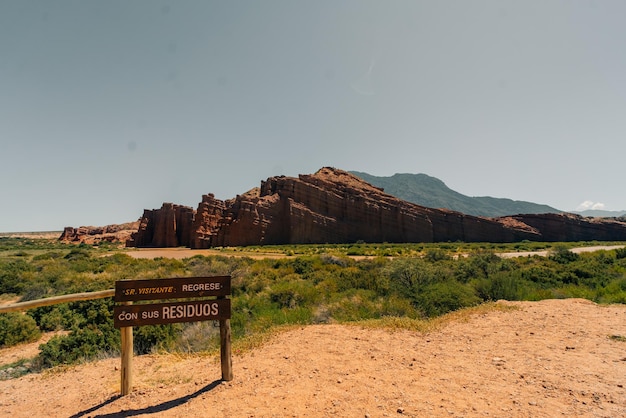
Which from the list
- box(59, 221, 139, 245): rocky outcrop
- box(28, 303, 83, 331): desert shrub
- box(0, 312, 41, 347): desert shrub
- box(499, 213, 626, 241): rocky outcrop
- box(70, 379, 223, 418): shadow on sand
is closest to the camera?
box(70, 379, 223, 418): shadow on sand

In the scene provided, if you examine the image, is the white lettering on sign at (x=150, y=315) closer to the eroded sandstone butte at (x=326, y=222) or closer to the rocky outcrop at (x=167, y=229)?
the eroded sandstone butte at (x=326, y=222)

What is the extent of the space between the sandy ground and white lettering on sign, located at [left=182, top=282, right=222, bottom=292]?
1.61 metres

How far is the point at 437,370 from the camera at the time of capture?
5.86m

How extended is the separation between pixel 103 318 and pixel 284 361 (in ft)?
21.5

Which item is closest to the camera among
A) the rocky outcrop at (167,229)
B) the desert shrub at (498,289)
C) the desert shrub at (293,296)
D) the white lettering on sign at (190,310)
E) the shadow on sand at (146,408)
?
the shadow on sand at (146,408)

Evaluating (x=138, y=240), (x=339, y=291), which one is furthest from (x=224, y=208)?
(x=339, y=291)

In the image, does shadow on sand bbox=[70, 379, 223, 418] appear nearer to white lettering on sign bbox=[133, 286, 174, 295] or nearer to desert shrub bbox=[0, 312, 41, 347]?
white lettering on sign bbox=[133, 286, 174, 295]

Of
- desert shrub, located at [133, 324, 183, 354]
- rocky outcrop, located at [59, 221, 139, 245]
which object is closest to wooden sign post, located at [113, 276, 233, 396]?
desert shrub, located at [133, 324, 183, 354]

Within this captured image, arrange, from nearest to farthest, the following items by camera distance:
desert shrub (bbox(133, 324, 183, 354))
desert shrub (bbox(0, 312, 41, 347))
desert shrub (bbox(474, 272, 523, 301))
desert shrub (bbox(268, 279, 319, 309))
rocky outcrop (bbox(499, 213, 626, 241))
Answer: desert shrub (bbox(133, 324, 183, 354))
desert shrub (bbox(0, 312, 41, 347))
desert shrub (bbox(268, 279, 319, 309))
desert shrub (bbox(474, 272, 523, 301))
rocky outcrop (bbox(499, 213, 626, 241))

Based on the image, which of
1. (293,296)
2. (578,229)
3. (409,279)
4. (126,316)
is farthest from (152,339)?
(578,229)

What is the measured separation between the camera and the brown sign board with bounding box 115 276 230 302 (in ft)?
17.7

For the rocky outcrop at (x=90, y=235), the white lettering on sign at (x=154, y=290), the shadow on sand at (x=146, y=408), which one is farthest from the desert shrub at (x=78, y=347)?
the rocky outcrop at (x=90, y=235)

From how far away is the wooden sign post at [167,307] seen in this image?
5383mm

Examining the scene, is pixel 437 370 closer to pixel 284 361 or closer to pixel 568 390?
pixel 568 390
